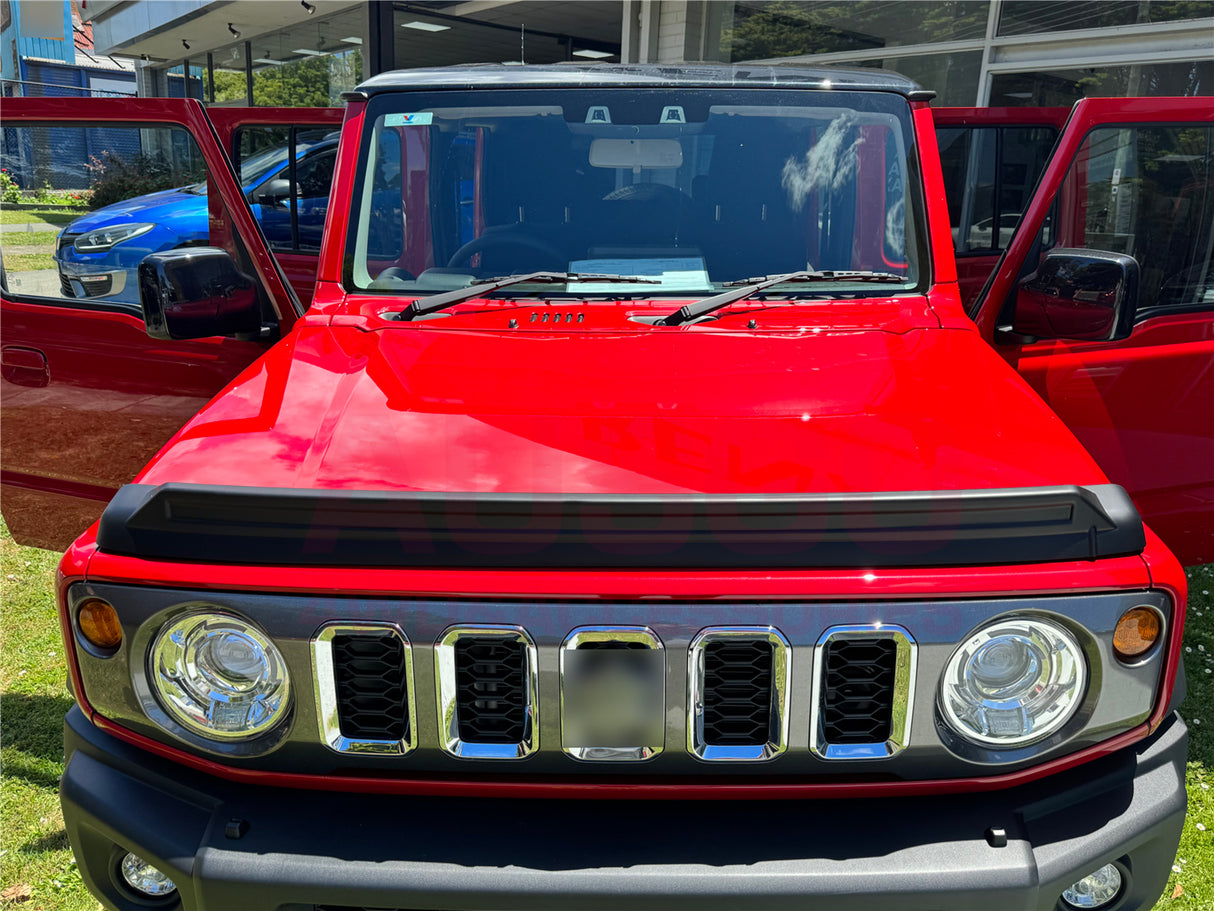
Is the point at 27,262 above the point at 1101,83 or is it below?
below

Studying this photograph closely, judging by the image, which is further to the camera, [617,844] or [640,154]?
[640,154]

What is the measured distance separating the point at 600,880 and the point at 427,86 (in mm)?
2258

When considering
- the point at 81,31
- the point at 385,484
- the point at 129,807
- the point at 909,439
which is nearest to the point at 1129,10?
the point at 909,439

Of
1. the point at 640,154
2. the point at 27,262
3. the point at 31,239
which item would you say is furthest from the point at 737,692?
the point at 31,239

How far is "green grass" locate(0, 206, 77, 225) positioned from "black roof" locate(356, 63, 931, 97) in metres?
2.62

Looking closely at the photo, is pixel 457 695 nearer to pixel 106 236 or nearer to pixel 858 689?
pixel 858 689

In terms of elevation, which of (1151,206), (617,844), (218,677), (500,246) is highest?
(1151,206)

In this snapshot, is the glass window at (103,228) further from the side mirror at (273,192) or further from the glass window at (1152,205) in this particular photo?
the glass window at (1152,205)

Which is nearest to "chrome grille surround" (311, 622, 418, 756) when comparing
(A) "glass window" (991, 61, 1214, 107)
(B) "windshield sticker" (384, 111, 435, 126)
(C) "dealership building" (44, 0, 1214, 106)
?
(B) "windshield sticker" (384, 111, 435, 126)

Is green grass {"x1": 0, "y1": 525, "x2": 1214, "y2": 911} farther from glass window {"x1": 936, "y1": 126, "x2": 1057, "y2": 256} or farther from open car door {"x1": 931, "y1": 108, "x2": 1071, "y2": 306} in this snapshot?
glass window {"x1": 936, "y1": 126, "x2": 1057, "y2": 256}

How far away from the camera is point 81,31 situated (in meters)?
36.7

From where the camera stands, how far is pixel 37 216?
5965mm

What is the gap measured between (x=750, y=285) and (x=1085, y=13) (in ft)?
23.9

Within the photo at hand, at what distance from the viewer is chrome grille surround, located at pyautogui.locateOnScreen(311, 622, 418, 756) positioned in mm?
1700
